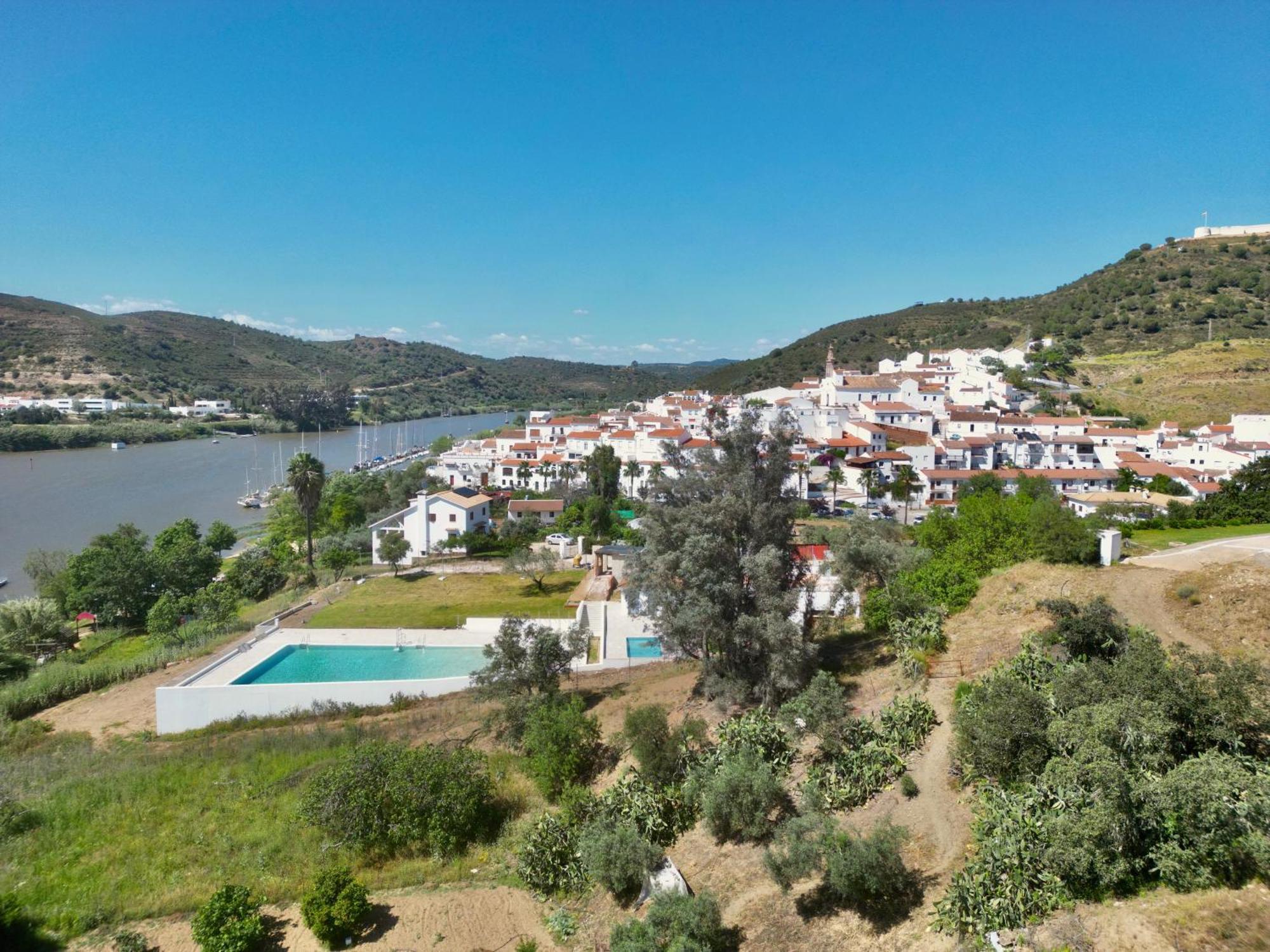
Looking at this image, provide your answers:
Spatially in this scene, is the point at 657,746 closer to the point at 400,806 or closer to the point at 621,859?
the point at 621,859

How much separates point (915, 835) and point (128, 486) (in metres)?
68.2

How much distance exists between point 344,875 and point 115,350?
13657cm

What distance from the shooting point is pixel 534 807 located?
40.2 ft

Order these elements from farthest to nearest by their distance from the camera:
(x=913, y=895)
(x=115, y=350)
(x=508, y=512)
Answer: (x=115, y=350)
(x=508, y=512)
(x=913, y=895)

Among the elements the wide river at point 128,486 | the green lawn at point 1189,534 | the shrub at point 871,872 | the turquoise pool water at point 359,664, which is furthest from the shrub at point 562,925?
the wide river at point 128,486

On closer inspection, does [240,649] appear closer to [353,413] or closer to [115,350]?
[353,413]

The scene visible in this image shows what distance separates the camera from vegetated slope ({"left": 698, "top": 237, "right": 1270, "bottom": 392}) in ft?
225

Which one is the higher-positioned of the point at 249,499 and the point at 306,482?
the point at 306,482

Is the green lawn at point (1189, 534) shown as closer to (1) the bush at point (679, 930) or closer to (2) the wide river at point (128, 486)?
(1) the bush at point (679, 930)

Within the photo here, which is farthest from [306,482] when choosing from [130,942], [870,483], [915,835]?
[870,483]

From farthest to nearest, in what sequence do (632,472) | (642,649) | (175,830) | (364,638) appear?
(632,472) < (364,638) < (642,649) < (175,830)

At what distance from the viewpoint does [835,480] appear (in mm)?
41062

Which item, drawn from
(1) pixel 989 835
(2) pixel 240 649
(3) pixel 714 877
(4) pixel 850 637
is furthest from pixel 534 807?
(2) pixel 240 649

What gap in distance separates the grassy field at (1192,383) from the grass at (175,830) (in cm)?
6286
